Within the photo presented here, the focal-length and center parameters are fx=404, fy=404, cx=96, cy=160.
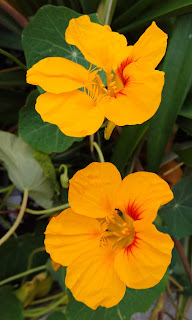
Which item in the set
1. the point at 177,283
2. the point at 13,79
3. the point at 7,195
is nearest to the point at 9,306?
the point at 7,195

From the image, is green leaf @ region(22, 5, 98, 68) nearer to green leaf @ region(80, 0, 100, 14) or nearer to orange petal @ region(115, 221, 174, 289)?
green leaf @ region(80, 0, 100, 14)

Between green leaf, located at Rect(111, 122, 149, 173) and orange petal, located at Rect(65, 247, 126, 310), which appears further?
green leaf, located at Rect(111, 122, 149, 173)

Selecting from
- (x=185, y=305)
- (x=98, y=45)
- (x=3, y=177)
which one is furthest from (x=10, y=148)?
(x=185, y=305)

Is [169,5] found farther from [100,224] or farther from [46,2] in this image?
[100,224]

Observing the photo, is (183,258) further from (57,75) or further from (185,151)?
(57,75)

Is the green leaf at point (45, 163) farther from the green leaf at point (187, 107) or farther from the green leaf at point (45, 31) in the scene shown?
the green leaf at point (187, 107)

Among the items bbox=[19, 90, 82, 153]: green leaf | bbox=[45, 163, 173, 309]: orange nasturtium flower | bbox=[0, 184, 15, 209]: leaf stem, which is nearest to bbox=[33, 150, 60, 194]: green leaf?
bbox=[19, 90, 82, 153]: green leaf

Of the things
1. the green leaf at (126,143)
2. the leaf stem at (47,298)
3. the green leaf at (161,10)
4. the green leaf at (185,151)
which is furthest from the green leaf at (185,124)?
the leaf stem at (47,298)
